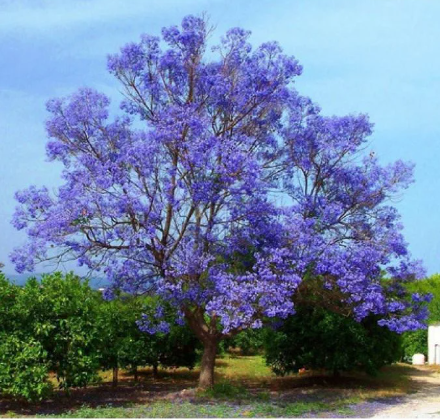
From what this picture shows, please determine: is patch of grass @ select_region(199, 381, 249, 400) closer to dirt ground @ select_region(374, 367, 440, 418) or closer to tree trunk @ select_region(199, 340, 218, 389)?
tree trunk @ select_region(199, 340, 218, 389)

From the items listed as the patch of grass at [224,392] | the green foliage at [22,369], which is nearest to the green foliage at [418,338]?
the patch of grass at [224,392]

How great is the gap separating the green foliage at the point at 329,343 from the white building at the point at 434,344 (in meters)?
6.51

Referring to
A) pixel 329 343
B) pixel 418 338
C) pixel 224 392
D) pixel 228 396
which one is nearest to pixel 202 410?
pixel 228 396

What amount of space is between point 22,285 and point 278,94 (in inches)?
244

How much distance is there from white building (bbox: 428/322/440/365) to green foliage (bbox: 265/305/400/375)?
6511 mm

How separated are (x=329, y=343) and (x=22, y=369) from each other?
718 centimetres

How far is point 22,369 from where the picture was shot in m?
12.8

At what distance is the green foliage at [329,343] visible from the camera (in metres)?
16.4

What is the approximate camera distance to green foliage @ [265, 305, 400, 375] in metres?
16.4

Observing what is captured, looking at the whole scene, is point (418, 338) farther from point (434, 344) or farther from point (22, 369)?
point (22, 369)

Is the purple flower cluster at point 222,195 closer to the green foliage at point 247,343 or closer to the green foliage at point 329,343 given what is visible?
the green foliage at point 329,343

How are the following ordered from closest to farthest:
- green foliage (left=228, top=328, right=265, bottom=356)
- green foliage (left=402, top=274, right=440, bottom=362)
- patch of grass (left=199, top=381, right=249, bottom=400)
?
1. patch of grass (left=199, top=381, right=249, bottom=400)
2. green foliage (left=228, top=328, right=265, bottom=356)
3. green foliage (left=402, top=274, right=440, bottom=362)

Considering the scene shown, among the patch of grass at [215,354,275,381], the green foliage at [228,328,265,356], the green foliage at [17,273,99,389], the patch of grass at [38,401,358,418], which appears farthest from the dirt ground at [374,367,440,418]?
the green foliage at [228,328,265,356]

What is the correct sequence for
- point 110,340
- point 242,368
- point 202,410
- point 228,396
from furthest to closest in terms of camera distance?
point 242,368, point 110,340, point 228,396, point 202,410
